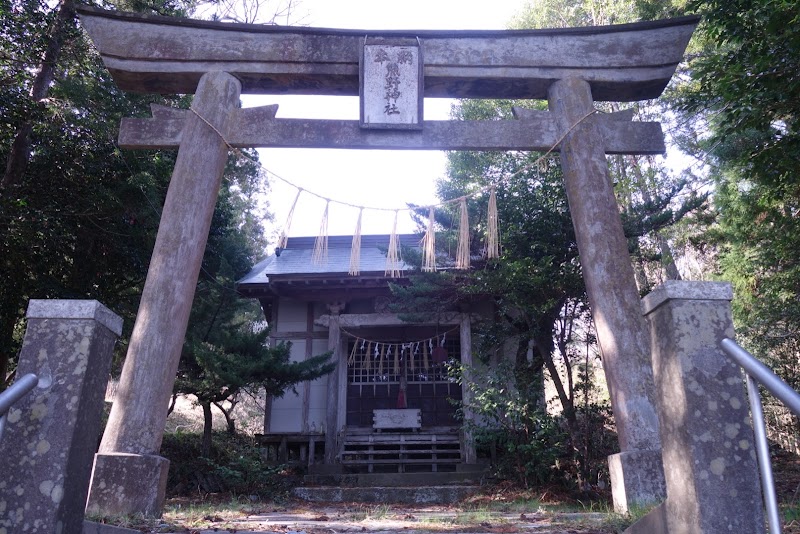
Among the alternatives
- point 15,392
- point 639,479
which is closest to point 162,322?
point 15,392

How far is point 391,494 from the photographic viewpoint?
9.23m

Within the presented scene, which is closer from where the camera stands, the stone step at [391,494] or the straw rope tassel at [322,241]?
the straw rope tassel at [322,241]

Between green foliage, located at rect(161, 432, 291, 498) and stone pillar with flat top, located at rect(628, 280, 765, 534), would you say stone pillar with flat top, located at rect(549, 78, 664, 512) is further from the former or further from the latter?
green foliage, located at rect(161, 432, 291, 498)

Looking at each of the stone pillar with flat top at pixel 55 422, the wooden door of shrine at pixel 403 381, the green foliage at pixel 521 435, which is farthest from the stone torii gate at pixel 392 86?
the wooden door of shrine at pixel 403 381

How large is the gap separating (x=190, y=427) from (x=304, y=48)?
1654cm

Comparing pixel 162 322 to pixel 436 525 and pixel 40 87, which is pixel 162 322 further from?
pixel 40 87

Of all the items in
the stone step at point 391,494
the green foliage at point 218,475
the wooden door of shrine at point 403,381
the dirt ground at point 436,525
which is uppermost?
the wooden door of shrine at point 403,381

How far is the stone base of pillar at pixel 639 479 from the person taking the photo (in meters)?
4.69

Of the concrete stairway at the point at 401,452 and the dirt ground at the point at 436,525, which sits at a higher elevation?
the concrete stairway at the point at 401,452

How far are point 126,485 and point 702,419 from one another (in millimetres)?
3989

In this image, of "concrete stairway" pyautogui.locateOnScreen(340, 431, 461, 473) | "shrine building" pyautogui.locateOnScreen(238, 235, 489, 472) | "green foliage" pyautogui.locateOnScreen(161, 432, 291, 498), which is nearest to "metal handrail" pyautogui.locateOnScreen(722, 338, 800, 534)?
"green foliage" pyautogui.locateOnScreen(161, 432, 291, 498)

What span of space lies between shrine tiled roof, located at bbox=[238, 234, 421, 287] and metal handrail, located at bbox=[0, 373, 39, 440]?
26.5 ft

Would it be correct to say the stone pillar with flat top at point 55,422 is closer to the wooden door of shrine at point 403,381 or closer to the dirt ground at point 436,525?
the dirt ground at point 436,525

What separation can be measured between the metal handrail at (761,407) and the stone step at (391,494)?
669 centimetres
